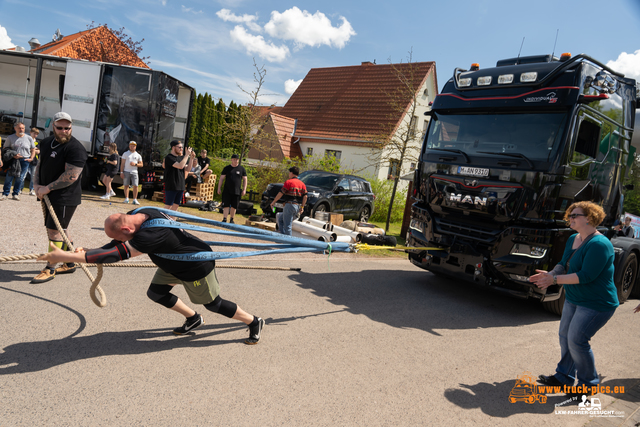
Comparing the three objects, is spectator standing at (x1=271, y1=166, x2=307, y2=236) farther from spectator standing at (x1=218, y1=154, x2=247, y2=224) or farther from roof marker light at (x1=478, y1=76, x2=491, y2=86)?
roof marker light at (x1=478, y1=76, x2=491, y2=86)

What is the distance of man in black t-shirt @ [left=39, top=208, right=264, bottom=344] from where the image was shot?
307 cm

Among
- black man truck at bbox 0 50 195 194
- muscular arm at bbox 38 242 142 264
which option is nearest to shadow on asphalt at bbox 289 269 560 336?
muscular arm at bbox 38 242 142 264

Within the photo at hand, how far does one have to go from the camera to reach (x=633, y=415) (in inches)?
146

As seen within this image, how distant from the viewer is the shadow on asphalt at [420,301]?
18.5ft

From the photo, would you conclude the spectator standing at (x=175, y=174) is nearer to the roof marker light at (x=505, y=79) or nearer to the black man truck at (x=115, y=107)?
the black man truck at (x=115, y=107)

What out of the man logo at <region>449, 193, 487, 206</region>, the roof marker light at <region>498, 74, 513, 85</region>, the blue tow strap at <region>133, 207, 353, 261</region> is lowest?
the blue tow strap at <region>133, 207, 353, 261</region>

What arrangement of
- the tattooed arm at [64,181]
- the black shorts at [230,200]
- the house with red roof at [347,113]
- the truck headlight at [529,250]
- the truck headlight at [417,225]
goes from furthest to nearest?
the house with red roof at [347,113] < the black shorts at [230,200] < the truck headlight at [417,225] < the truck headlight at [529,250] < the tattooed arm at [64,181]

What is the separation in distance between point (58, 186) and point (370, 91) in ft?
80.3

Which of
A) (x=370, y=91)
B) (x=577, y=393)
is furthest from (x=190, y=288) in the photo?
(x=370, y=91)

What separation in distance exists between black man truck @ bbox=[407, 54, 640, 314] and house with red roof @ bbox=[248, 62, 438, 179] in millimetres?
16738

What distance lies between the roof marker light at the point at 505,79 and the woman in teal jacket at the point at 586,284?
3.06m

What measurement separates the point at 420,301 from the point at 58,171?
→ 5.31m

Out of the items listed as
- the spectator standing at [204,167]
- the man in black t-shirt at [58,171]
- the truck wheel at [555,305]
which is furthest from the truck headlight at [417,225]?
the spectator standing at [204,167]

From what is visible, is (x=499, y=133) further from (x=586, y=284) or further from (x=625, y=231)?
(x=625, y=231)
